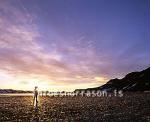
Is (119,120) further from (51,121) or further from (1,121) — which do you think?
(1,121)

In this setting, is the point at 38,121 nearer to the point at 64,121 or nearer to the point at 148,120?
the point at 64,121

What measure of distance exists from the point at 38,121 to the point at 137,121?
51.3 ft

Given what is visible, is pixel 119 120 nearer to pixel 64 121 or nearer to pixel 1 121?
pixel 64 121

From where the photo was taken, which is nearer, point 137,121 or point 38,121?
point 137,121

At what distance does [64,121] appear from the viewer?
4394 centimetres

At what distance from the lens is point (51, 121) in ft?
145

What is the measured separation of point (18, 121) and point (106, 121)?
14306 mm

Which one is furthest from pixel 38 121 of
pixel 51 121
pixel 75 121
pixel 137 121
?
pixel 137 121

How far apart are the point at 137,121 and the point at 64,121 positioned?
1146 centimetres

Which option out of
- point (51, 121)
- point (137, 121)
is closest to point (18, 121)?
point (51, 121)

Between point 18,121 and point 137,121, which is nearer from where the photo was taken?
point 137,121

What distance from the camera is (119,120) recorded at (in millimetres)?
43094

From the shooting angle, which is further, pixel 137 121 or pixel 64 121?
pixel 64 121

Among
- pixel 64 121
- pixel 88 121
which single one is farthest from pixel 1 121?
pixel 88 121
